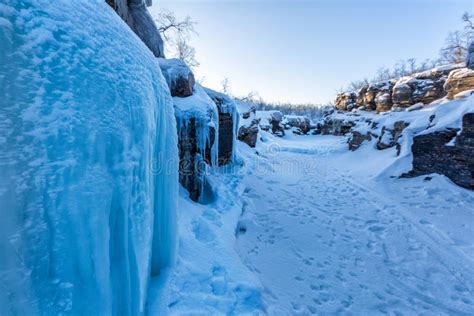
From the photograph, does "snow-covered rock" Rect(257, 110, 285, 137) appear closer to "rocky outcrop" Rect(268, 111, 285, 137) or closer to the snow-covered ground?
"rocky outcrop" Rect(268, 111, 285, 137)

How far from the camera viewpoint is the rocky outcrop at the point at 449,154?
4.63m

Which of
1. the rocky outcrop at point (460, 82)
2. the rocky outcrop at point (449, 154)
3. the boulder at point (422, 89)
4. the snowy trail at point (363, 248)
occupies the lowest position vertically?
the snowy trail at point (363, 248)

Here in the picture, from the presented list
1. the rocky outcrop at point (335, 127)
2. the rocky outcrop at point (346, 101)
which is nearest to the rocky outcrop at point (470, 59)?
the rocky outcrop at point (335, 127)

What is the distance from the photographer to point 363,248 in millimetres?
3219

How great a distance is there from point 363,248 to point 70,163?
12.2 feet

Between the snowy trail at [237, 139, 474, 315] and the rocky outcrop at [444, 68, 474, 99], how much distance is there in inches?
228

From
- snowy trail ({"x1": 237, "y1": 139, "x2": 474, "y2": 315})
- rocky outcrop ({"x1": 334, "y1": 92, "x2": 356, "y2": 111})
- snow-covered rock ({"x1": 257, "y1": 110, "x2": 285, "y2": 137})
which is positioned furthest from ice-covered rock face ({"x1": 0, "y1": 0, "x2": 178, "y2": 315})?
rocky outcrop ({"x1": 334, "y1": 92, "x2": 356, "y2": 111})

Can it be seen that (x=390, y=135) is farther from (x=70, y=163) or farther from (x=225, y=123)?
(x=70, y=163)

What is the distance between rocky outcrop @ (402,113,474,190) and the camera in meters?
4.63

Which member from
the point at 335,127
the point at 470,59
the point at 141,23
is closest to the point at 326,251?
the point at 141,23

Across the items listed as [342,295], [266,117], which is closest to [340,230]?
[342,295]

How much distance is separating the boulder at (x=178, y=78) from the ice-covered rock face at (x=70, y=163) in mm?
2845

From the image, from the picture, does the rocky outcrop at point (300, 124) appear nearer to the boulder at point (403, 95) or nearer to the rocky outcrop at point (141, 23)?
the boulder at point (403, 95)

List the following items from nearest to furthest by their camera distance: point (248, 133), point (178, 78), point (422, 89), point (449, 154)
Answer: point (178, 78) → point (449, 154) → point (248, 133) → point (422, 89)
